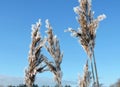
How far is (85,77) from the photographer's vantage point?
1895 cm

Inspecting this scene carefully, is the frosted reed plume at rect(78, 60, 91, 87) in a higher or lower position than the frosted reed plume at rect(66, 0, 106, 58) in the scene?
lower

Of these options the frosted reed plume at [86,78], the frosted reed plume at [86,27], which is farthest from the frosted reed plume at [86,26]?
the frosted reed plume at [86,78]

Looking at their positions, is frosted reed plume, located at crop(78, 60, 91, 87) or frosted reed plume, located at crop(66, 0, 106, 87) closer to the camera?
frosted reed plume, located at crop(66, 0, 106, 87)

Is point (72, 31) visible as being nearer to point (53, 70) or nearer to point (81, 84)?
point (53, 70)

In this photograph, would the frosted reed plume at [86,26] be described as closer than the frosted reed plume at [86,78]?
Yes

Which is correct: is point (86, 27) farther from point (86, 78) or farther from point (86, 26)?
point (86, 78)

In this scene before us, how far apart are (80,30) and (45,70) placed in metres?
3.31

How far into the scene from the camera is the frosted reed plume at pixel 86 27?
15367mm

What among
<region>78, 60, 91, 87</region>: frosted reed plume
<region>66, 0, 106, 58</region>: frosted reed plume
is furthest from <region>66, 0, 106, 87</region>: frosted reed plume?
<region>78, 60, 91, 87</region>: frosted reed plume

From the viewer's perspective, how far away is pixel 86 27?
50.9 ft

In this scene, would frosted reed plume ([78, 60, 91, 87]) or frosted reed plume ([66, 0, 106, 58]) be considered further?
frosted reed plume ([78, 60, 91, 87])

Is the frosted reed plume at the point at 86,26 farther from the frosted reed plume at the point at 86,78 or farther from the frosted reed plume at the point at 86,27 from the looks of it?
the frosted reed plume at the point at 86,78

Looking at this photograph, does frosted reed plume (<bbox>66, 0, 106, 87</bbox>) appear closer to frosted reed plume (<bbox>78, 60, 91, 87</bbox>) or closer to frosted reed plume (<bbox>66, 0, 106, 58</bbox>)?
frosted reed plume (<bbox>66, 0, 106, 58</bbox>)

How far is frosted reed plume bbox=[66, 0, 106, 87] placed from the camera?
15.4 meters
